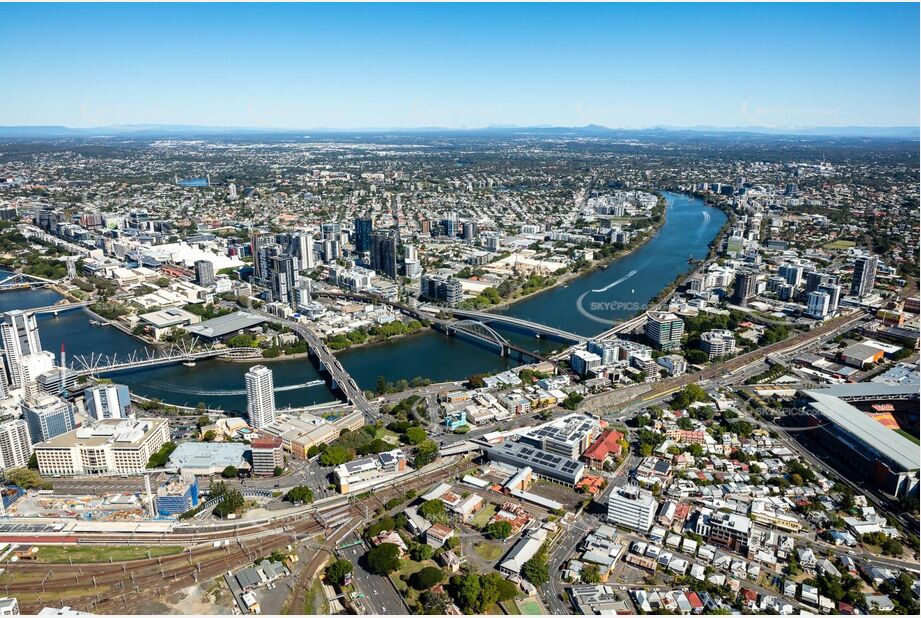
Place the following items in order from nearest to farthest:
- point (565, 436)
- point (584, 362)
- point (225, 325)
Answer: point (565, 436) < point (584, 362) < point (225, 325)

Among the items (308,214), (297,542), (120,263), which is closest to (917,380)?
(297,542)

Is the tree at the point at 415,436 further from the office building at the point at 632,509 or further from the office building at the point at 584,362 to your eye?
the office building at the point at 584,362

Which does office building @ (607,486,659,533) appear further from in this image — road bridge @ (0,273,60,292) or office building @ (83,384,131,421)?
road bridge @ (0,273,60,292)

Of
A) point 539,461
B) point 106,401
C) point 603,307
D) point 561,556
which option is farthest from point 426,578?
point 603,307

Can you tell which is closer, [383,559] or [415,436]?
[383,559]

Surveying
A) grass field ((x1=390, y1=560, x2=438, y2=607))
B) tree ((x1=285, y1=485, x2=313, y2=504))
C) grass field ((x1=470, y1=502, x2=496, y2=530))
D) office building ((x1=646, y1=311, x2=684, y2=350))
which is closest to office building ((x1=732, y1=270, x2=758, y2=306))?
office building ((x1=646, y1=311, x2=684, y2=350))

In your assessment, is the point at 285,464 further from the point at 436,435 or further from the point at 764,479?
the point at 764,479

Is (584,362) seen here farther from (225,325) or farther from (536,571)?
(225,325)
